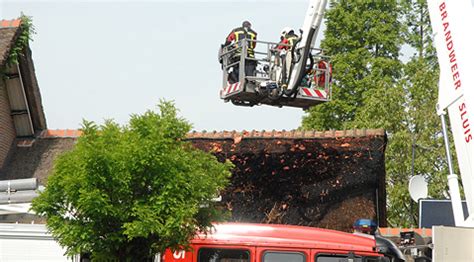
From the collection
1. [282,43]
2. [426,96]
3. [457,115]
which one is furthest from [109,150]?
[426,96]

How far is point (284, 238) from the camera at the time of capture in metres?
13.4

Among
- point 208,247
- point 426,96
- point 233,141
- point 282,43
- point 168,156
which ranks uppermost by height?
point 426,96

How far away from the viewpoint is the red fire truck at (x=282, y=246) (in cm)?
1332

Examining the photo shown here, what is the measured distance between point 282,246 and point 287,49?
5974 millimetres

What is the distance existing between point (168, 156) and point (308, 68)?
6.41 metres

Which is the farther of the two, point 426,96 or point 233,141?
point 426,96

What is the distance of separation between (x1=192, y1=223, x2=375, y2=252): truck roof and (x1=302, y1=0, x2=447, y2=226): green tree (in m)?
17.9

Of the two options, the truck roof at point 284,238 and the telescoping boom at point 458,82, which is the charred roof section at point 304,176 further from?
the telescoping boom at point 458,82

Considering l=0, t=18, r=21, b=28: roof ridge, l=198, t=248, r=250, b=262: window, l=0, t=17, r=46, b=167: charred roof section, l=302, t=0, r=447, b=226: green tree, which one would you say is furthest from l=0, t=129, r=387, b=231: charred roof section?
l=302, t=0, r=447, b=226: green tree

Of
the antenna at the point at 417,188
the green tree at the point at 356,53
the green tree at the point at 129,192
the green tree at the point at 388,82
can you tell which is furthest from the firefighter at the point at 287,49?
the green tree at the point at 356,53

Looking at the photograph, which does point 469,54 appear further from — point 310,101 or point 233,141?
point 233,141

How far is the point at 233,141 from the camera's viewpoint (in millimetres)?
20297

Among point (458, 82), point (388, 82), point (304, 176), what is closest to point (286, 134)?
point (304, 176)

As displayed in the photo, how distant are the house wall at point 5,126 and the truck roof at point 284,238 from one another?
1119 cm
